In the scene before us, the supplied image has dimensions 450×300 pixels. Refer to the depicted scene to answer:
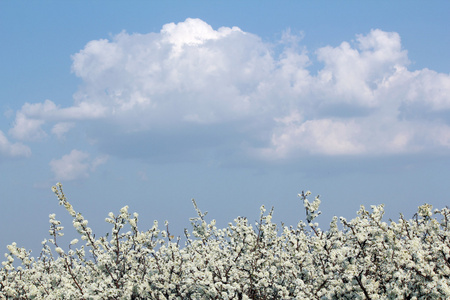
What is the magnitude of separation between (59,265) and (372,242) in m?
10.8

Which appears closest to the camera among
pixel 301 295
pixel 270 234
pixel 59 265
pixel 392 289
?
pixel 392 289

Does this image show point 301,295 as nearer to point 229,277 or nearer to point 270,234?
point 229,277

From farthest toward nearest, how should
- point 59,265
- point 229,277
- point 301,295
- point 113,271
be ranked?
point 59,265 → point 113,271 → point 229,277 → point 301,295

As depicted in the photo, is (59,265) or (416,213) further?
(59,265)

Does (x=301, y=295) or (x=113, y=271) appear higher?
(x=113, y=271)

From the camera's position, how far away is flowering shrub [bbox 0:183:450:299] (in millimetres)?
8555

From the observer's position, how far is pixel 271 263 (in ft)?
41.3

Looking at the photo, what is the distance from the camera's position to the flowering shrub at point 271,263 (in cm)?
855

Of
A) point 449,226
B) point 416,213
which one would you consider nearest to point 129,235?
point 416,213

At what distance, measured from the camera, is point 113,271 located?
1165 centimetres

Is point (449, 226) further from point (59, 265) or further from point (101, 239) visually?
point (59, 265)

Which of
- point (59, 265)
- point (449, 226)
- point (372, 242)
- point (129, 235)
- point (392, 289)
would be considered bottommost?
point (392, 289)

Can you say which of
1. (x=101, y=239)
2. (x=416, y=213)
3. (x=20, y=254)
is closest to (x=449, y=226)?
(x=416, y=213)

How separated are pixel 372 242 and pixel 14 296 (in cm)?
1002
